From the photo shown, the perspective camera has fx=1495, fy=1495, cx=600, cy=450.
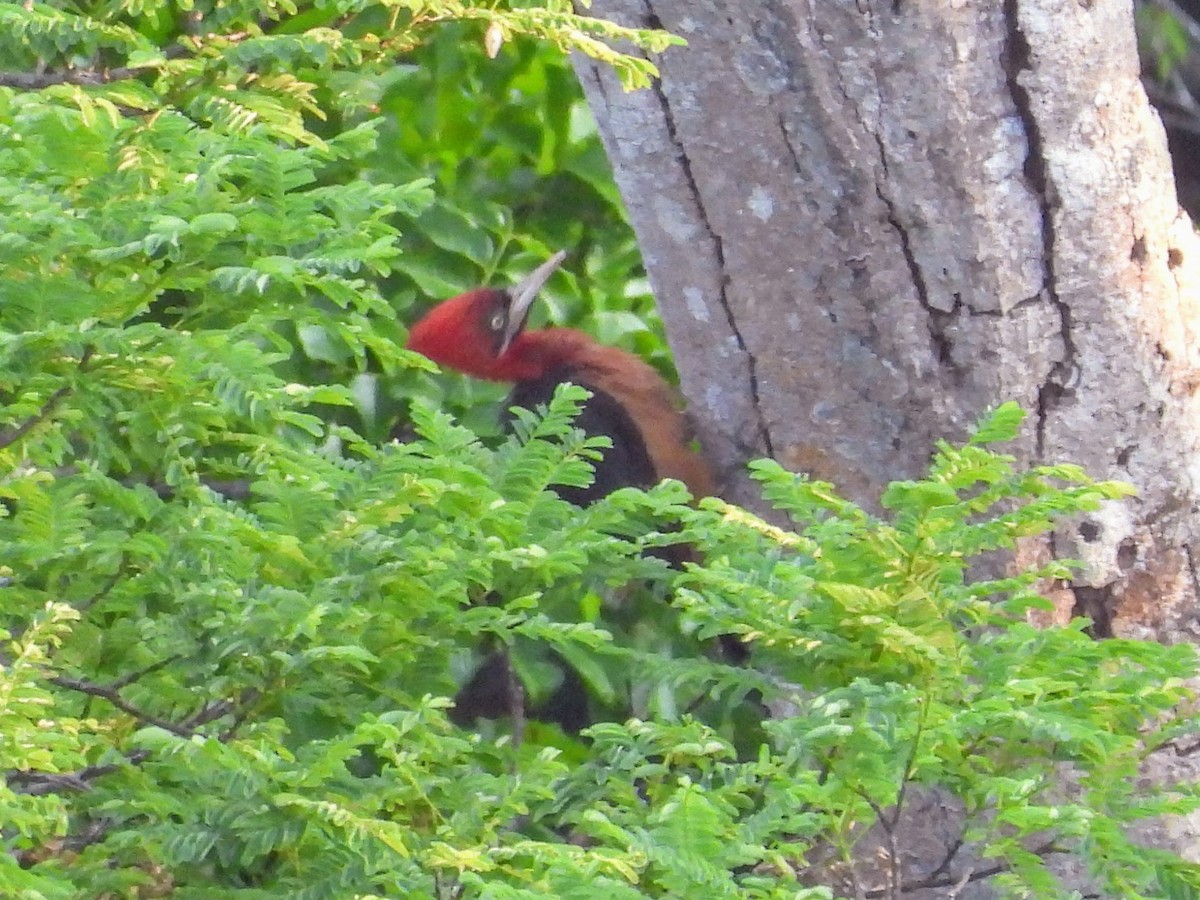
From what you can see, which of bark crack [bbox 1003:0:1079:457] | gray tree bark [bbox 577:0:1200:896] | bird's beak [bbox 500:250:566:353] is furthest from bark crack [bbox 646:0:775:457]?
bird's beak [bbox 500:250:566:353]

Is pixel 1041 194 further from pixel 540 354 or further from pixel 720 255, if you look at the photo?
pixel 540 354

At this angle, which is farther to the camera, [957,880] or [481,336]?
[481,336]

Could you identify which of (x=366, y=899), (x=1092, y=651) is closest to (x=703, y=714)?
(x=1092, y=651)

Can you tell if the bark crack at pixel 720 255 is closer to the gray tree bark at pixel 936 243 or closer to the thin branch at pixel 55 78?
the gray tree bark at pixel 936 243

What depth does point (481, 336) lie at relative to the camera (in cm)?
306

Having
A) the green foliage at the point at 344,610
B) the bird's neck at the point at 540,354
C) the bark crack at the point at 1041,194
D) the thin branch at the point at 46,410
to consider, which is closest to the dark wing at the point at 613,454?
the bird's neck at the point at 540,354

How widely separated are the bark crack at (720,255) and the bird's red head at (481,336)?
2.56ft

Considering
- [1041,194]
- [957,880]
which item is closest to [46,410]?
[957,880]

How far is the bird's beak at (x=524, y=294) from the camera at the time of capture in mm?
3096

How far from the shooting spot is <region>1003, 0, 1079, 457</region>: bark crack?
2076 mm

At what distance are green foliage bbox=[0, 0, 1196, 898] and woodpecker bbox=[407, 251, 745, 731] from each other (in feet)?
2.82

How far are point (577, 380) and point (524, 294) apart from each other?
335mm

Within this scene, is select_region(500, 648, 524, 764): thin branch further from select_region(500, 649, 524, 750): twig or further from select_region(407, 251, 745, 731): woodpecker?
select_region(407, 251, 745, 731): woodpecker

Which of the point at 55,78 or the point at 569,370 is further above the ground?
the point at 55,78
